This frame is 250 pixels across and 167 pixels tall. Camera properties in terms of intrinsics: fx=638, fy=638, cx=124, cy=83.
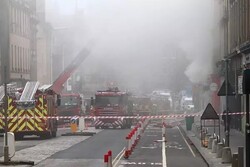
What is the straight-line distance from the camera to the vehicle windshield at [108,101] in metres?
39.3

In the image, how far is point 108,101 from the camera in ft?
129

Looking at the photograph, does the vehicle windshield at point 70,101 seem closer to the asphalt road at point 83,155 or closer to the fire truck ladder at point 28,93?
the fire truck ladder at point 28,93

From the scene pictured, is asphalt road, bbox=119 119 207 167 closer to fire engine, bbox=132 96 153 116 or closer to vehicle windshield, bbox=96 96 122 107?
vehicle windshield, bbox=96 96 122 107

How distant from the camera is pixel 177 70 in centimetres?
4256

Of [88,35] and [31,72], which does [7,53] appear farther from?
[88,35]

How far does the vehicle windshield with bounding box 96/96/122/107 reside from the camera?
39312mm

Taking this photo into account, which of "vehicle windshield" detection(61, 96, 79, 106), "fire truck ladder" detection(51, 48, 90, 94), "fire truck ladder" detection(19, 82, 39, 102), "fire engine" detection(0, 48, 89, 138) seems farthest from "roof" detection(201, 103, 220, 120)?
"vehicle windshield" detection(61, 96, 79, 106)

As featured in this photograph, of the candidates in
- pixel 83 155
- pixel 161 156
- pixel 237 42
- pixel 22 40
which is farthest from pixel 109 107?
pixel 161 156

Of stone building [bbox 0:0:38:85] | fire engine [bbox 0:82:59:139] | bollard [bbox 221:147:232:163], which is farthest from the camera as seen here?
stone building [bbox 0:0:38:85]

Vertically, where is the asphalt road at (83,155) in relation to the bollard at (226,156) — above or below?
below

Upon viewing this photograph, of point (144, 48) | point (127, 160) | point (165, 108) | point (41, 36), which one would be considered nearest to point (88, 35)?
point (144, 48)

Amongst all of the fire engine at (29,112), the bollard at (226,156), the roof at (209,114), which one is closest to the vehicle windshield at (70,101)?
the fire engine at (29,112)

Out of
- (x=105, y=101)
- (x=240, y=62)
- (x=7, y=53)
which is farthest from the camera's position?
(x=7, y=53)

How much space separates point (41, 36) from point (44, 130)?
30.1 meters
